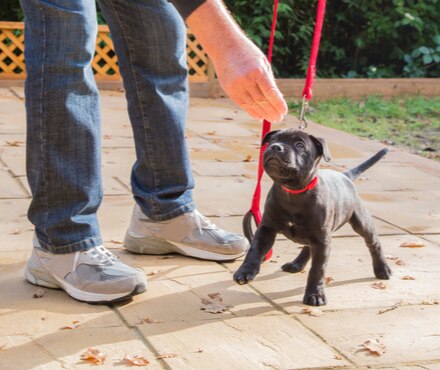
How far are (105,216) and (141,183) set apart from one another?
682mm

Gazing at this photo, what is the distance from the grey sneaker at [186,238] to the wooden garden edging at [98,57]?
556cm

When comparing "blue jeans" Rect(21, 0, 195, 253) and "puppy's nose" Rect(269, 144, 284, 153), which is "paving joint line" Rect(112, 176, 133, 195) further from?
"puppy's nose" Rect(269, 144, 284, 153)

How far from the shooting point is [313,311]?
2.82 metres

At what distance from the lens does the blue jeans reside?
2.76 m

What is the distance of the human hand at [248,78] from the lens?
2.02 m

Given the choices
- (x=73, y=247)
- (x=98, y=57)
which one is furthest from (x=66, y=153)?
(x=98, y=57)

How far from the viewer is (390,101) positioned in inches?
346

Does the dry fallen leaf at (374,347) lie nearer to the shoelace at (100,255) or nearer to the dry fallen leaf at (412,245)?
the shoelace at (100,255)

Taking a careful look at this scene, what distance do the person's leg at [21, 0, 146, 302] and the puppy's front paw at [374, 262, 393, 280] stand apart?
0.87 metres

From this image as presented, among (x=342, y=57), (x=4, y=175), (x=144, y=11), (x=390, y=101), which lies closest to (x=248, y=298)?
(x=144, y=11)

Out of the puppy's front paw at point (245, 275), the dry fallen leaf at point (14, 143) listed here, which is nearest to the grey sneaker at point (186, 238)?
the puppy's front paw at point (245, 275)

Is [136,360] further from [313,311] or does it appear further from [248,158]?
[248,158]

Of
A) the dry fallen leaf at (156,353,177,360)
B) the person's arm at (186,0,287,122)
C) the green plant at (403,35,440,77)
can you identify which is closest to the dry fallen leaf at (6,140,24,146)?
the dry fallen leaf at (156,353,177,360)

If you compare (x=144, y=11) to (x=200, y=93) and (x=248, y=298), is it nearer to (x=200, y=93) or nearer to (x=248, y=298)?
(x=248, y=298)
